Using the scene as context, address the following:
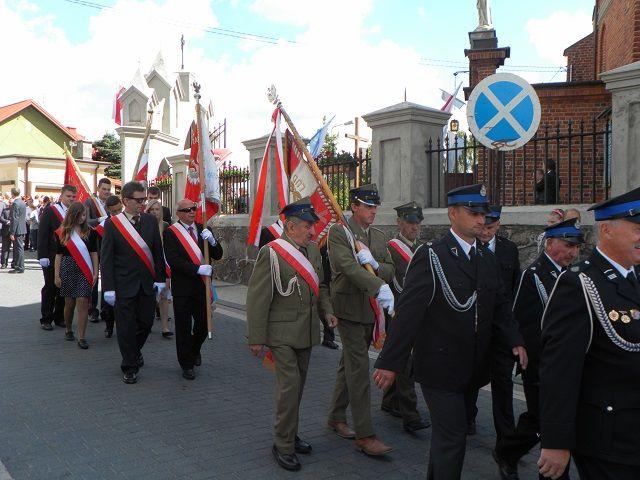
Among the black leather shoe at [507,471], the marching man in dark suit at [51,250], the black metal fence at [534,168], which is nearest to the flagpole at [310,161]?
the black leather shoe at [507,471]

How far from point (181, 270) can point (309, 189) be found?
5.22 feet

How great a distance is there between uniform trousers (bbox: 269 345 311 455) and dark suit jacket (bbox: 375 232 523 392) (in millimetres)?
1078

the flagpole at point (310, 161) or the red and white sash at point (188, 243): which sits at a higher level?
the flagpole at point (310, 161)

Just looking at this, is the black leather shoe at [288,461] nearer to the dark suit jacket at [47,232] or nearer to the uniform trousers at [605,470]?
the uniform trousers at [605,470]

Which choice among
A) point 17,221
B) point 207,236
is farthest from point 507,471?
point 17,221

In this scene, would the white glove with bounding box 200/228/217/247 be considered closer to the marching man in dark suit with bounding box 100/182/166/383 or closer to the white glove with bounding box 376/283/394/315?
the marching man in dark suit with bounding box 100/182/166/383

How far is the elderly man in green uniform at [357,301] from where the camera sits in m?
4.55

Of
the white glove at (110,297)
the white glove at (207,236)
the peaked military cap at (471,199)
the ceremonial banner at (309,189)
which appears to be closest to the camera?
the peaked military cap at (471,199)

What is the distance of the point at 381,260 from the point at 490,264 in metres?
1.63

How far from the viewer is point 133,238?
22.0 feet

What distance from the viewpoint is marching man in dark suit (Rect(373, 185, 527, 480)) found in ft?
11.0

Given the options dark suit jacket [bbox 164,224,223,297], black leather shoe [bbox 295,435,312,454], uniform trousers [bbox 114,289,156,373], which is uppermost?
dark suit jacket [bbox 164,224,223,297]

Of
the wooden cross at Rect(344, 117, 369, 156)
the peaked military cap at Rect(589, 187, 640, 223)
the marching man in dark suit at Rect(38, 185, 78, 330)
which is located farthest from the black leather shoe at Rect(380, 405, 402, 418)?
the wooden cross at Rect(344, 117, 369, 156)

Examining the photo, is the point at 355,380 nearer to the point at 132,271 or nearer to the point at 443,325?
the point at 443,325
